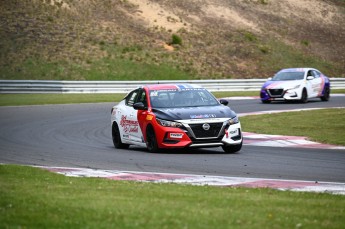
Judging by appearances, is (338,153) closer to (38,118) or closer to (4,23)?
(38,118)

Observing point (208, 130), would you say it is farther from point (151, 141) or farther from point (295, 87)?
point (295, 87)

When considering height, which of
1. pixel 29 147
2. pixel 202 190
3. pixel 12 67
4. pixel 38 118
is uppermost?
pixel 202 190

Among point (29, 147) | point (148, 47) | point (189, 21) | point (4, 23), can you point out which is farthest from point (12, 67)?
point (29, 147)

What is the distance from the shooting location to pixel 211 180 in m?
13.3

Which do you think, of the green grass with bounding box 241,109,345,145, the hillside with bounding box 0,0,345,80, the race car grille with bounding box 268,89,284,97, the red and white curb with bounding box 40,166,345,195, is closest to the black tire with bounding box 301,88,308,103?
the race car grille with bounding box 268,89,284,97

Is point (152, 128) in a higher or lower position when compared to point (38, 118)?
higher

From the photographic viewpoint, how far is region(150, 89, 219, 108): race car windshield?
1898cm

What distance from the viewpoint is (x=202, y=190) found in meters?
11.6

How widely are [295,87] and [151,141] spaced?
17708 millimetres

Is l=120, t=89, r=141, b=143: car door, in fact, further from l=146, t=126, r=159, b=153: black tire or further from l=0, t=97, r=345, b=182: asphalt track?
l=146, t=126, r=159, b=153: black tire

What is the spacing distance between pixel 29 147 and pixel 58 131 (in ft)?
15.1

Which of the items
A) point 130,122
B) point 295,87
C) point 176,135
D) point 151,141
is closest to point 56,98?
point 295,87

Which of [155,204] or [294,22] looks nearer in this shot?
[155,204]

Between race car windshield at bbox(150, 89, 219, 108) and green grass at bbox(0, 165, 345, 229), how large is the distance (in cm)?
663
